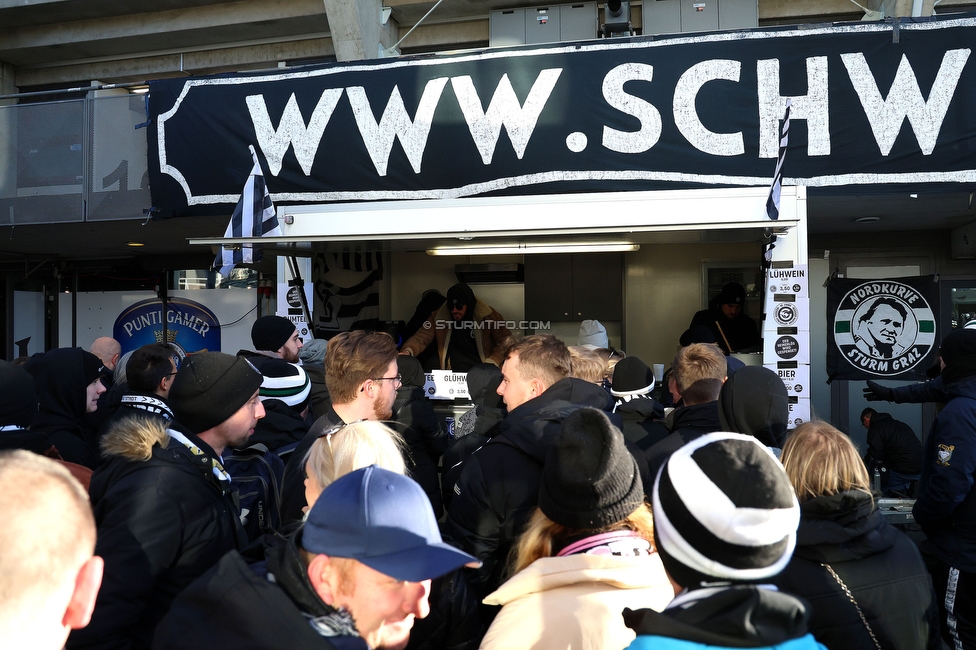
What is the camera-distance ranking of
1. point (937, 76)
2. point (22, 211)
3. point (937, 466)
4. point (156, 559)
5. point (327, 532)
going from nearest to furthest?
point (327, 532)
point (156, 559)
point (937, 466)
point (937, 76)
point (22, 211)

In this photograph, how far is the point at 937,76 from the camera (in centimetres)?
593

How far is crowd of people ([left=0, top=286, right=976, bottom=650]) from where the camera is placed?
4.56 feet

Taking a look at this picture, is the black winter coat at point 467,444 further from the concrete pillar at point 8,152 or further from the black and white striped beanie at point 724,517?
the concrete pillar at point 8,152

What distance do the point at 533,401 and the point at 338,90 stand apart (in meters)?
5.00

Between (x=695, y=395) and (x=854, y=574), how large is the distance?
148cm

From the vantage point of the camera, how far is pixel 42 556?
1.17 m

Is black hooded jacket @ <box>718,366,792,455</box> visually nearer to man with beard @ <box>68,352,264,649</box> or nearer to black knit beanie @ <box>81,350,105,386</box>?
man with beard @ <box>68,352,264,649</box>

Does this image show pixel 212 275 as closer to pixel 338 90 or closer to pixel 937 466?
pixel 338 90

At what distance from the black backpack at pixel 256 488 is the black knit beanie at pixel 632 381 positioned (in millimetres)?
2135

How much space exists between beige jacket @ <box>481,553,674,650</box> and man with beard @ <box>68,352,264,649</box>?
37.7 inches

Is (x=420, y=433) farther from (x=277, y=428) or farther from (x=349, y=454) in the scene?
(x=349, y=454)

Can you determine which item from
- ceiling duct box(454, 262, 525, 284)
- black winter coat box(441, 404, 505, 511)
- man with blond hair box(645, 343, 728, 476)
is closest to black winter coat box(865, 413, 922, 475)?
man with blond hair box(645, 343, 728, 476)

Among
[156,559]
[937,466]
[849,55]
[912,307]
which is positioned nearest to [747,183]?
[849,55]

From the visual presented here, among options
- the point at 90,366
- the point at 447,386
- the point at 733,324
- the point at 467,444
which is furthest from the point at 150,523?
the point at 733,324
